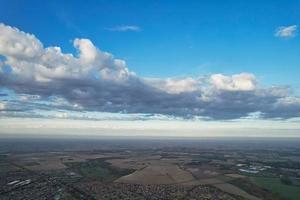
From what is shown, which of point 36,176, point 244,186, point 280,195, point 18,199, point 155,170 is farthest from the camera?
point 155,170

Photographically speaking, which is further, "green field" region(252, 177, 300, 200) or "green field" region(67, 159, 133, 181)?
"green field" region(67, 159, 133, 181)

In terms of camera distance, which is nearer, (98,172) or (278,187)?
(278,187)

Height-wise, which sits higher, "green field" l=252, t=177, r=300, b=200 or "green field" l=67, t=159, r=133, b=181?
"green field" l=67, t=159, r=133, b=181

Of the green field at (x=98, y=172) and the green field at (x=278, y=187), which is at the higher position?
the green field at (x=98, y=172)

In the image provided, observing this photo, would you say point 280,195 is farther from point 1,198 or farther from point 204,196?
point 1,198

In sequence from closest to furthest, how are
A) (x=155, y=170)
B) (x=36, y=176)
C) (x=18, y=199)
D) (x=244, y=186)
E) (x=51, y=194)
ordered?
(x=18, y=199), (x=51, y=194), (x=244, y=186), (x=36, y=176), (x=155, y=170)

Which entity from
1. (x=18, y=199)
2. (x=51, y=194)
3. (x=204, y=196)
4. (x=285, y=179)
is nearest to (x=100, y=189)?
(x=51, y=194)

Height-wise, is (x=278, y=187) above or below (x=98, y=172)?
below

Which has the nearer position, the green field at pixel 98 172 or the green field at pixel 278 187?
the green field at pixel 278 187
